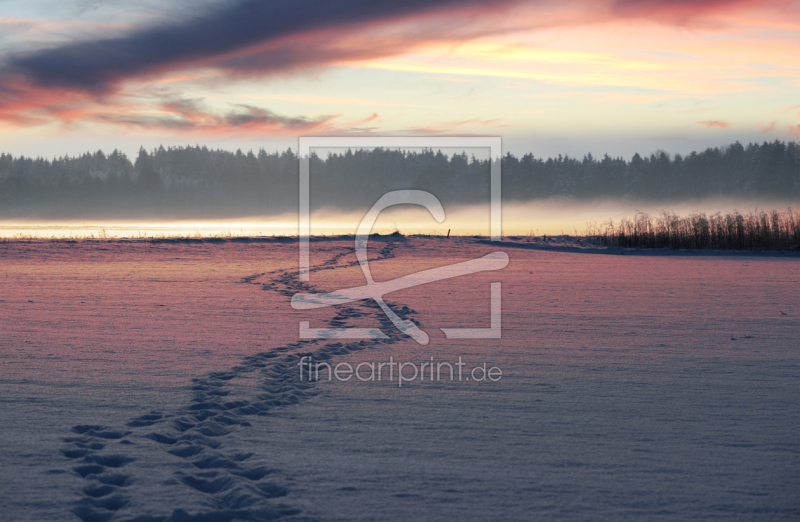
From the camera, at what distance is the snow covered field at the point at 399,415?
10.2ft

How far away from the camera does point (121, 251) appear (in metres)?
19.4

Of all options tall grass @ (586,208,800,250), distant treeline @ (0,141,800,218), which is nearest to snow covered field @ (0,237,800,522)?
tall grass @ (586,208,800,250)

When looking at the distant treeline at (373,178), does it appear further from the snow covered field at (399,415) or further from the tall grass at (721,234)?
the snow covered field at (399,415)

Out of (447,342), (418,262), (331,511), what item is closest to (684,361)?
(447,342)

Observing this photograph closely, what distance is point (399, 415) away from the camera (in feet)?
14.6

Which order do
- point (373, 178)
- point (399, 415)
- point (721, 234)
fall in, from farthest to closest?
1. point (373, 178)
2. point (721, 234)
3. point (399, 415)

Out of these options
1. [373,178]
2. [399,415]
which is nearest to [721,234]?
[399,415]

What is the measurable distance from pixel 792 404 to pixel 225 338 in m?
5.64

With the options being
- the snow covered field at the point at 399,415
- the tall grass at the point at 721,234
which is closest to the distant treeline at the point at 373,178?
the tall grass at the point at 721,234

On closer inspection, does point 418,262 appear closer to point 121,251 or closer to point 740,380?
point 121,251

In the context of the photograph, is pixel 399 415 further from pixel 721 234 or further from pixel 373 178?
pixel 373 178

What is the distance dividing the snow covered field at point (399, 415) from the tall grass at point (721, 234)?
1391 cm

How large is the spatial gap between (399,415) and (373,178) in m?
125

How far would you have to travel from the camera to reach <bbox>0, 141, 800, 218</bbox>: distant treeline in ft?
400
